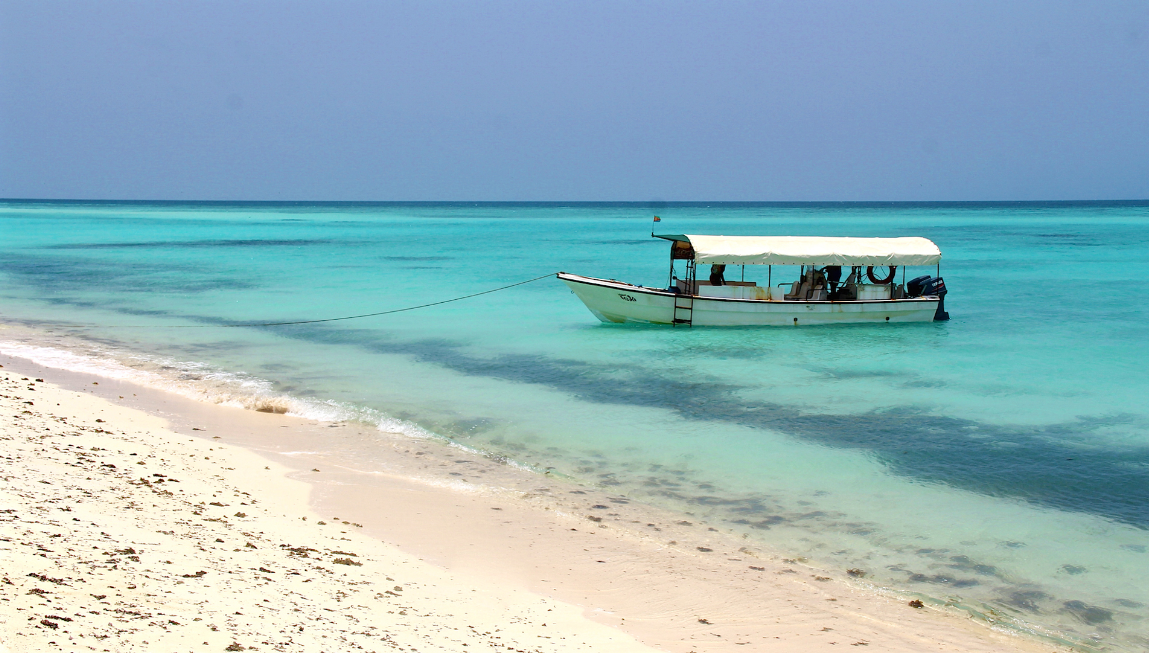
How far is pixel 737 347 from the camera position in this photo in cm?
1869

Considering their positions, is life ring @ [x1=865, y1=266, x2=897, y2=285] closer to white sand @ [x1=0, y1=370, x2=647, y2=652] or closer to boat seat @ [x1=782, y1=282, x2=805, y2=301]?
boat seat @ [x1=782, y1=282, x2=805, y2=301]

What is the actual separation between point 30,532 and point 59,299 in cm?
2419

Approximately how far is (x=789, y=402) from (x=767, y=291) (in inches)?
284

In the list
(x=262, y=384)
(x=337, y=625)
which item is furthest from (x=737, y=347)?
(x=337, y=625)

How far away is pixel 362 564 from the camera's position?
20.9 feet

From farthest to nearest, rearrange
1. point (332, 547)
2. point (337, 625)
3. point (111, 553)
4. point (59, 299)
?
1. point (59, 299)
2. point (332, 547)
3. point (111, 553)
4. point (337, 625)

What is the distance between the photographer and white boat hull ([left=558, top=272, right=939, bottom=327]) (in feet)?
66.7

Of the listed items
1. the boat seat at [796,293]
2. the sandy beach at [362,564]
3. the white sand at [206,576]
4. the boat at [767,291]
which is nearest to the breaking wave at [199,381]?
the sandy beach at [362,564]

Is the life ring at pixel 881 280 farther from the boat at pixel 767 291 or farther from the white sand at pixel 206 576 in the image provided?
the white sand at pixel 206 576

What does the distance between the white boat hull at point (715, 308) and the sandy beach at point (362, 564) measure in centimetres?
1076

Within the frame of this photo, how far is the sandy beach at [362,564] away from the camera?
188 inches

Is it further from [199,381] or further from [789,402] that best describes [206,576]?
[789,402]

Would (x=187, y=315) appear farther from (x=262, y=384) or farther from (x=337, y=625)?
(x=337, y=625)

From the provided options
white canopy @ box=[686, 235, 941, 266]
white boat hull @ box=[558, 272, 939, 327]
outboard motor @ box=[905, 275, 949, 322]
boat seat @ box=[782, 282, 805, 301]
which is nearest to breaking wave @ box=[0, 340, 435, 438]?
white boat hull @ box=[558, 272, 939, 327]
